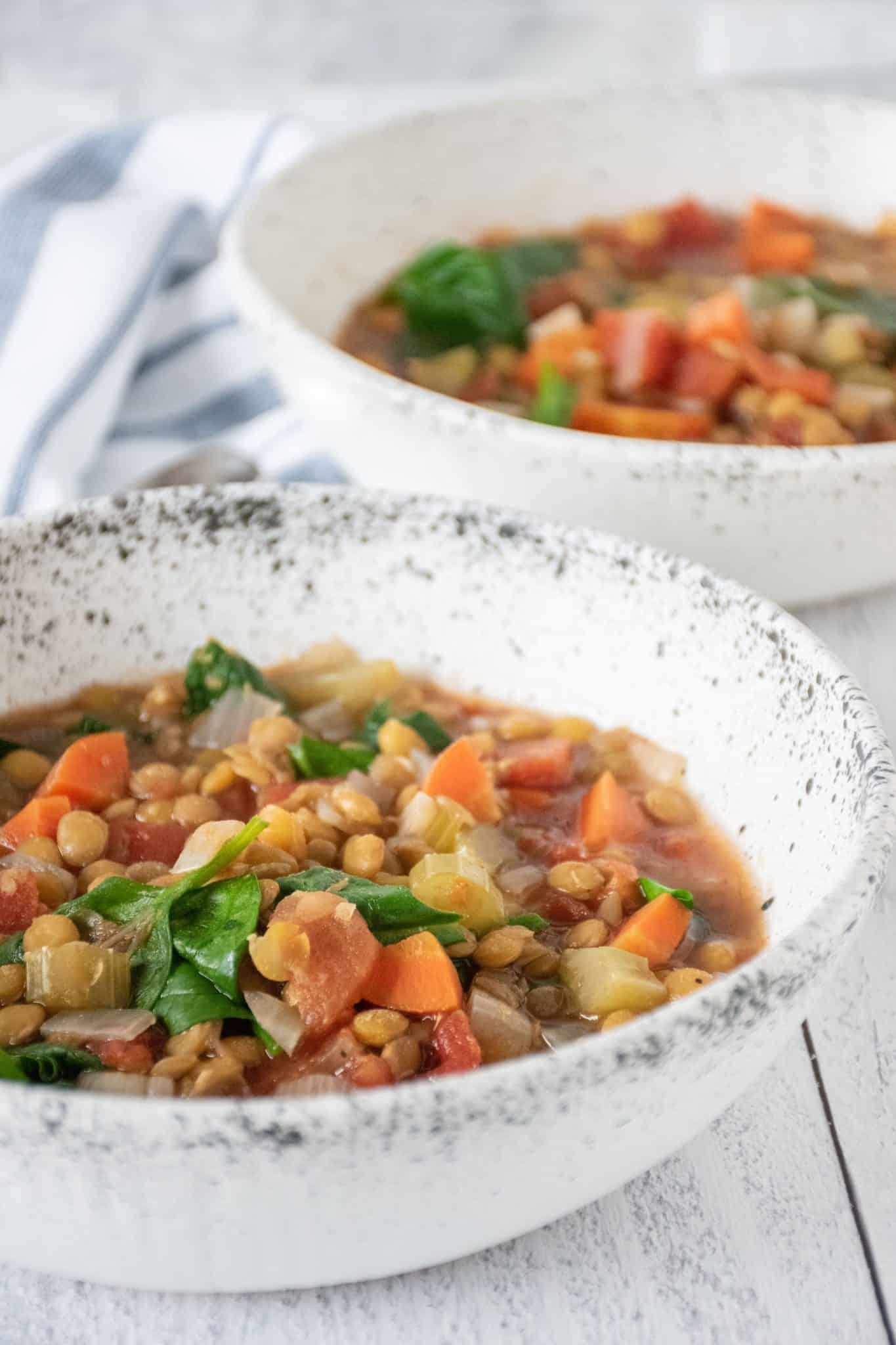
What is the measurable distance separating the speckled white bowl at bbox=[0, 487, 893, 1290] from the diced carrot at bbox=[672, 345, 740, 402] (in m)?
0.97

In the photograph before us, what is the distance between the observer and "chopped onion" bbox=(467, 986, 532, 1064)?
6.98 feet

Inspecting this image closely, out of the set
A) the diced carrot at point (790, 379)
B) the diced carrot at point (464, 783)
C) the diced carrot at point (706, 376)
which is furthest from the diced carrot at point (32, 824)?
the diced carrot at point (790, 379)

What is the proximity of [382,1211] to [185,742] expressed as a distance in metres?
1.24

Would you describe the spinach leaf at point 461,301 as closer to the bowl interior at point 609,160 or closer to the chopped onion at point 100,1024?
the bowl interior at point 609,160

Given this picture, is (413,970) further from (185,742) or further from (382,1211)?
(185,742)

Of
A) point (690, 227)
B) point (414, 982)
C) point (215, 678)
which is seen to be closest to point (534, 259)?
point (690, 227)

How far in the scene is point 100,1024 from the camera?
6.84 ft

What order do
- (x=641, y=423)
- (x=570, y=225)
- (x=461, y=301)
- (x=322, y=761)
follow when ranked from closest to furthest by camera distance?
(x=322, y=761) < (x=641, y=423) < (x=461, y=301) < (x=570, y=225)

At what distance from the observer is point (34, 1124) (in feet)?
5.28

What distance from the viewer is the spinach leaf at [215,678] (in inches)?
115

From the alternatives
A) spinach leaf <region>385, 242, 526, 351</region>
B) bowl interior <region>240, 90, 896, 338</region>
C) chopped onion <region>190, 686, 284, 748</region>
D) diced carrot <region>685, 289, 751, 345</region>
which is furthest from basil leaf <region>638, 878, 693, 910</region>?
bowl interior <region>240, 90, 896, 338</region>

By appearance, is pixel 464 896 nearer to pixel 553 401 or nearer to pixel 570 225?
pixel 553 401

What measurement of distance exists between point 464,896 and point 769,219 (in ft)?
10.1

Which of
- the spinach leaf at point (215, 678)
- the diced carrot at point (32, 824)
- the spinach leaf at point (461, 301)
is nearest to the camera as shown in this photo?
the diced carrot at point (32, 824)
